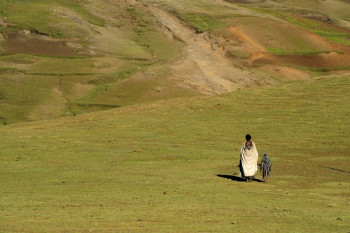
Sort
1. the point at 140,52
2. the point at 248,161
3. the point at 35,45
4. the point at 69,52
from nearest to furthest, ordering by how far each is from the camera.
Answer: the point at 248,161
the point at 69,52
the point at 35,45
the point at 140,52

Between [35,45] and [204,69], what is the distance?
24.7 meters

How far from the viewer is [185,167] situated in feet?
102

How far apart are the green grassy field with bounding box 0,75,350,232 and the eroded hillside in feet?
39.8

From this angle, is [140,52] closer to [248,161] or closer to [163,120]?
[163,120]

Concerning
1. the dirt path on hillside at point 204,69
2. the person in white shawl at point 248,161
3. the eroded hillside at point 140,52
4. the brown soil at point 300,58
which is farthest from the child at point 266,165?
the brown soil at point 300,58

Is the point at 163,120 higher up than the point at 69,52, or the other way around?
the point at 163,120

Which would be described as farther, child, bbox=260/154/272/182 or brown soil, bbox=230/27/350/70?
brown soil, bbox=230/27/350/70

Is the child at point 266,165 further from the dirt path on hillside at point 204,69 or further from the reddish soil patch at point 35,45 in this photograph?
the reddish soil patch at point 35,45

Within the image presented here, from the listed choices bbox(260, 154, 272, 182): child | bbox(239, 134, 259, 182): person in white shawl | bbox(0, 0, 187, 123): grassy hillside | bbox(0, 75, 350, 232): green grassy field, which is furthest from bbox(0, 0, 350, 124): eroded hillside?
bbox(260, 154, 272, 182): child

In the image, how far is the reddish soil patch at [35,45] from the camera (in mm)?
82512

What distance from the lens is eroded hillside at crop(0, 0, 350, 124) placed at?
68.4 m

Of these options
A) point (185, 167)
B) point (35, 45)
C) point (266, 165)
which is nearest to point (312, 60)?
point (35, 45)

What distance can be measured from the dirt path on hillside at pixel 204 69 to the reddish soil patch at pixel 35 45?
16.8 m

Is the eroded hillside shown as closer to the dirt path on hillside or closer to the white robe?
the dirt path on hillside
